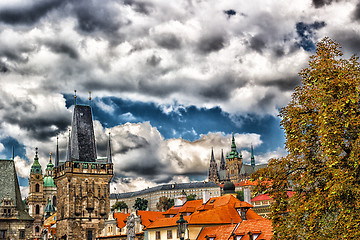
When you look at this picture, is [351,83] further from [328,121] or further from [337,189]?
[337,189]

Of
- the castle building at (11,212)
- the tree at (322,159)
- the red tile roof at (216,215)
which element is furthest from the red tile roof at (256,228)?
the castle building at (11,212)

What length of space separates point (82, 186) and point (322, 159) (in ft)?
206

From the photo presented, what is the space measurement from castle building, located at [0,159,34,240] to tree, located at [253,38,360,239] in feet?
174

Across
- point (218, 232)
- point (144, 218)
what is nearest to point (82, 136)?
point (144, 218)

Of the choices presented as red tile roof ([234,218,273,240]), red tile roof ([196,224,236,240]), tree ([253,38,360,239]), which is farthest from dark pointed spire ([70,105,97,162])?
tree ([253,38,360,239])

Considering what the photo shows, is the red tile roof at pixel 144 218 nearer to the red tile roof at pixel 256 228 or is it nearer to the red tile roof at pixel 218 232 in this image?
the red tile roof at pixel 218 232

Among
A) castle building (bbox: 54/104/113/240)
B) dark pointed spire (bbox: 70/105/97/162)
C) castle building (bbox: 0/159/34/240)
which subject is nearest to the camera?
castle building (bbox: 0/159/34/240)

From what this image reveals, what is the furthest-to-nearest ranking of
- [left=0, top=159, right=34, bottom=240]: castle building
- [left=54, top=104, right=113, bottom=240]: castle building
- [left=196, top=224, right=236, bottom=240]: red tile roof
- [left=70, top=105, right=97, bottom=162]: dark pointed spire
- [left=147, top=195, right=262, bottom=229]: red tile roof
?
[left=70, top=105, right=97, bottom=162]: dark pointed spire → [left=54, top=104, right=113, bottom=240]: castle building → [left=0, top=159, right=34, bottom=240]: castle building → [left=147, top=195, right=262, bottom=229]: red tile roof → [left=196, top=224, right=236, bottom=240]: red tile roof

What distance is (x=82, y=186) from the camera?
78125mm

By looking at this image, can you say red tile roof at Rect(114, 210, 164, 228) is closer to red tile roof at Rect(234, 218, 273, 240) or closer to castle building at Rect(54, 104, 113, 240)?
castle building at Rect(54, 104, 113, 240)

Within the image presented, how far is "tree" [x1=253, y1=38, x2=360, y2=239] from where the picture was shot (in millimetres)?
18750

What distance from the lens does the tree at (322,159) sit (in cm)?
1875

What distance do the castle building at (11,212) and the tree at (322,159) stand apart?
53042 millimetres

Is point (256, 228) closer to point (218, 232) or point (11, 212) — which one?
point (218, 232)
